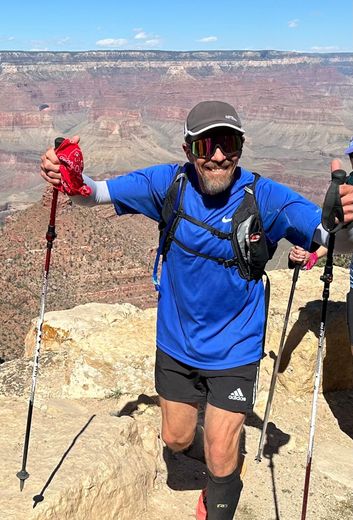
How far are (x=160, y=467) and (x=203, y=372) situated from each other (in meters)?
1.59

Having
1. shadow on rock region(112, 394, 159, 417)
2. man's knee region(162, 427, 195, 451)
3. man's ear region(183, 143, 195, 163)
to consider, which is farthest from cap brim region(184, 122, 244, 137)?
shadow on rock region(112, 394, 159, 417)

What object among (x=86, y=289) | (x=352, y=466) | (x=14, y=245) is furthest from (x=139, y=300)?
(x=352, y=466)

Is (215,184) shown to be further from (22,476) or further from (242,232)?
(22,476)

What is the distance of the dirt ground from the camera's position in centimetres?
435

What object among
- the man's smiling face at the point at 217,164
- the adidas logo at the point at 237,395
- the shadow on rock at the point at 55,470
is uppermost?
the man's smiling face at the point at 217,164

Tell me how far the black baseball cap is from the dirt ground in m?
2.78

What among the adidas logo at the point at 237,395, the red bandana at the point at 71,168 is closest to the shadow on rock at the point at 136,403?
the adidas logo at the point at 237,395

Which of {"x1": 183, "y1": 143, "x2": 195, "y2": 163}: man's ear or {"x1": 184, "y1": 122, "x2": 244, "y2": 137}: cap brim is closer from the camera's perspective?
{"x1": 184, "y1": 122, "x2": 244, "y2": 137}: cap brim

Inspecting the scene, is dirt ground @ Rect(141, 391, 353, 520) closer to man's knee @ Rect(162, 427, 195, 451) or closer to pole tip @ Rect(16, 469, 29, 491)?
man's knee @ Rect(162, 427, 195, 451)

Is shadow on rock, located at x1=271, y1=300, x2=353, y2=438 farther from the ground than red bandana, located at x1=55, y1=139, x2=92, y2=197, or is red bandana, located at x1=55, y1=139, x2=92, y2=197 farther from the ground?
red bandana, located at x1=55, y1=139, x2=92, y2=197

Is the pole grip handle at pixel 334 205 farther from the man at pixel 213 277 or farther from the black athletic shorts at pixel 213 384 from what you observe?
the black athletic shorts at pixel 213 384

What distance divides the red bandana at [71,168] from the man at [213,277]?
6 cm

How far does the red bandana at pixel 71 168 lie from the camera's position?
3.37 metres

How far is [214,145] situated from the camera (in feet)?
10.6
